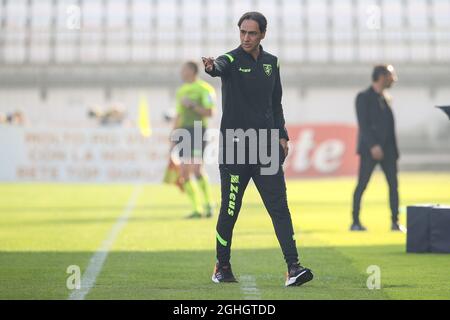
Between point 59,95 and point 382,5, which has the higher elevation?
point 382,5

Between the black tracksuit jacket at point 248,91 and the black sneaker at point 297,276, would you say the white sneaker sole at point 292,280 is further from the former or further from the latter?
the black tracksuit jacket at point 248,91

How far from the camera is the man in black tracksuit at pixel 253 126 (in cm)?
900

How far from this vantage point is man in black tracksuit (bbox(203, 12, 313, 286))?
9.00 m

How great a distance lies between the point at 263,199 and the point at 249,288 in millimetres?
707

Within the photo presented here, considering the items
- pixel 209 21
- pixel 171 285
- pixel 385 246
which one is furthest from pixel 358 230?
pixel 209 21

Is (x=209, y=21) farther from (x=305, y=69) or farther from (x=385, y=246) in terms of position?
(x=385, y=246)

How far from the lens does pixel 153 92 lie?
65.6 m

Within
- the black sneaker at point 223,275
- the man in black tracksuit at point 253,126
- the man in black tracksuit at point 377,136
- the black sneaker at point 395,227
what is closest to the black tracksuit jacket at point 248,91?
the man in black tracksuit at point 253,126

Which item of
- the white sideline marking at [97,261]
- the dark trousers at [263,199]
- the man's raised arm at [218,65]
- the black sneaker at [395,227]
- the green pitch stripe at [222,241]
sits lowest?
the black sneaker at [395,227]

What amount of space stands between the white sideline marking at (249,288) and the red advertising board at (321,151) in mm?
25995

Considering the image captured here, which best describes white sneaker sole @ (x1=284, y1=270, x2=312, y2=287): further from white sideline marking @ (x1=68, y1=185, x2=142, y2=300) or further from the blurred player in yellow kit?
the blurred player in yellow kit

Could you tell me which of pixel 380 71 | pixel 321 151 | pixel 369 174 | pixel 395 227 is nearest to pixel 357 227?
pixel 395 227

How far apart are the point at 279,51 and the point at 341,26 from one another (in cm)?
407

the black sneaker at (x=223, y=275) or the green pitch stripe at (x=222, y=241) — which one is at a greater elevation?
the green pitch stripe at (x=222, y=241)
